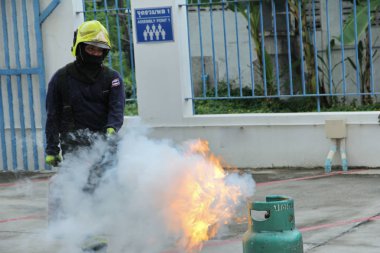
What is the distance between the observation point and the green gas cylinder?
18.2 ft

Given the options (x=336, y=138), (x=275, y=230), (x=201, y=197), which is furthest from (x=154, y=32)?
(x=275, y=230)

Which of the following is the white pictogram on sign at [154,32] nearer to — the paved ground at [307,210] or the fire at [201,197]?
the paved ground at [307,210]

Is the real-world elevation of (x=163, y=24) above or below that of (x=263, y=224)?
above

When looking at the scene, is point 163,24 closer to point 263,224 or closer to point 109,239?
point 109,239

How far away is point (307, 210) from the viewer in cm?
845

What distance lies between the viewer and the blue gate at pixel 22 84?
11.8 meters

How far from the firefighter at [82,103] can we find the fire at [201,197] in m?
0.88

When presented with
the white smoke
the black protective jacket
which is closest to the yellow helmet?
the black protective jacket

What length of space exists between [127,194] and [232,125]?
4810mm

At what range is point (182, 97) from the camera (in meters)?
11.4

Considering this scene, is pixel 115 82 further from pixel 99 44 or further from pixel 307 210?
pixel 307 210

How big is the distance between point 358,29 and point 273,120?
5.34 ft

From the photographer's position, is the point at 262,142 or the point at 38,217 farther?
the point at 262,142

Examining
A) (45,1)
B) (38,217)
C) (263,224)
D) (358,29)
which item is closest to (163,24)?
(45,1)
